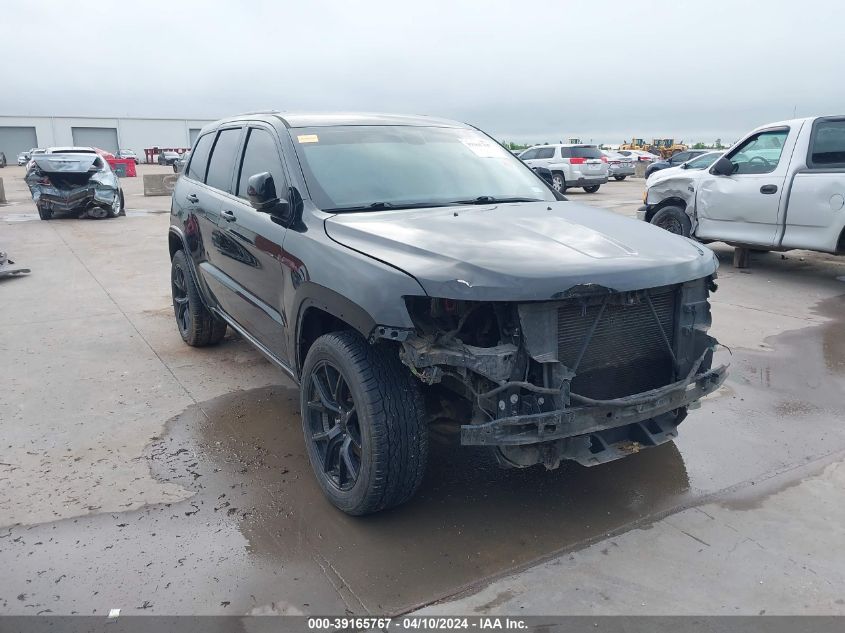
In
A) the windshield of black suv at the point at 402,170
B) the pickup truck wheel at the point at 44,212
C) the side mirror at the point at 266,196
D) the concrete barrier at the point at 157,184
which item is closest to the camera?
the side mirror at the point at 266,196

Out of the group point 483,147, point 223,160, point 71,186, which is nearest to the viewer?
point 483,147

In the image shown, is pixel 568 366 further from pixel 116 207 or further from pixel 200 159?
pixel 116 207

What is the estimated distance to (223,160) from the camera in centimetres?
488

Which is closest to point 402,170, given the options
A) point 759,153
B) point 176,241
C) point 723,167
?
point 176,241

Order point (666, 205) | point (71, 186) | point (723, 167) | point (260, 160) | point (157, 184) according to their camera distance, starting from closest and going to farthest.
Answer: point (260, 160) < point (723, 167) < point (666, 205) < point (71, 186) < point (157, 184)

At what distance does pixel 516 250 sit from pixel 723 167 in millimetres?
6809

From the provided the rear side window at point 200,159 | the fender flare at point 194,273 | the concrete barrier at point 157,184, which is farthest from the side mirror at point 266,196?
the concrete barrier at point 157,184

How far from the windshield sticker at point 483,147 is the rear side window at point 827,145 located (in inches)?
Answer: 197

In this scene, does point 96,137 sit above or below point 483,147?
above

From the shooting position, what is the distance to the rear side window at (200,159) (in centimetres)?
533

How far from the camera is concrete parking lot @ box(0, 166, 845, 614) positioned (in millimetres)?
2703

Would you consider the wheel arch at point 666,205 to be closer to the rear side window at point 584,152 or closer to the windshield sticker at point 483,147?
the windshield sticker at point 483,147

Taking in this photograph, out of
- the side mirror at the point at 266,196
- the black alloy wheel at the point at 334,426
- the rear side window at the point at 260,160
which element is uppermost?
the rear side window at the point at 260,160

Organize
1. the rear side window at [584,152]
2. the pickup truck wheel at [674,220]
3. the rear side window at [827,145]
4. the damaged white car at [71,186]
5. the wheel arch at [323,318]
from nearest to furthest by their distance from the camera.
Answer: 1. the wheel arch at [323,318]
2. the rear side window at [827,145]
3. the pickup truck wheel at [674,220]
4. the damaged white car at [71,186]
5. the rear side window at [584,152]
